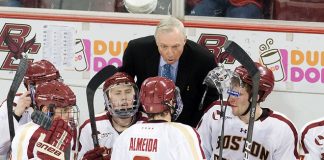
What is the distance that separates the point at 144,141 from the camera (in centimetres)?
451

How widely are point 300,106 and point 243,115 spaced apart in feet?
3.29

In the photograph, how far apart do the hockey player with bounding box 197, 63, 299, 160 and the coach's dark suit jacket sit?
0.19m

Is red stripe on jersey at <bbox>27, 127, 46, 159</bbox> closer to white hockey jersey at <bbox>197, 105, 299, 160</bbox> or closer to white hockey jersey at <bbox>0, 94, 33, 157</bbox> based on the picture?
white hockey jersey at <bbox>0, 94, 33, 157</bbox>

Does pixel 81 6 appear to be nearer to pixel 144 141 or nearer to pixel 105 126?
pixel 105 126

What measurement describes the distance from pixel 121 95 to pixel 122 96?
14mm

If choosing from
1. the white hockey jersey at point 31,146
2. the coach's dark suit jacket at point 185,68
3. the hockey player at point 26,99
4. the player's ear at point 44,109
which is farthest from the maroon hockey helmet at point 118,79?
the white hockey jersey at point 31,146

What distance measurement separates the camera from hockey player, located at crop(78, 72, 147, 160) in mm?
5324

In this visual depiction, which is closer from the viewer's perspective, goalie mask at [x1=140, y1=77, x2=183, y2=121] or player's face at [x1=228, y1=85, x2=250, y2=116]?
goalie mask at [x1=140, y1=77, x2=183, y2=121]

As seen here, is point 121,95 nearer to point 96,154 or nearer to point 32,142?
point 96,154

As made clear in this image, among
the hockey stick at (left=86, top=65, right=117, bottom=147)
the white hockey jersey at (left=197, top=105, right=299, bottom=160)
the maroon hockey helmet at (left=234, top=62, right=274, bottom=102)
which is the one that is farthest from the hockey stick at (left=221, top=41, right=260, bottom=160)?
the hockey stick at (left=86, top=65, right=117, bottom=147)

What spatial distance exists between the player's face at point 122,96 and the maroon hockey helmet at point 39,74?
342 mm

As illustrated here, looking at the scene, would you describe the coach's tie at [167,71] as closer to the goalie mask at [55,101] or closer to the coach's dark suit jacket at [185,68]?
the coach's dark suit jacket at [185,68]

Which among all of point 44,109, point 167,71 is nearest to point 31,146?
point 44,109

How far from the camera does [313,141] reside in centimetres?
528
